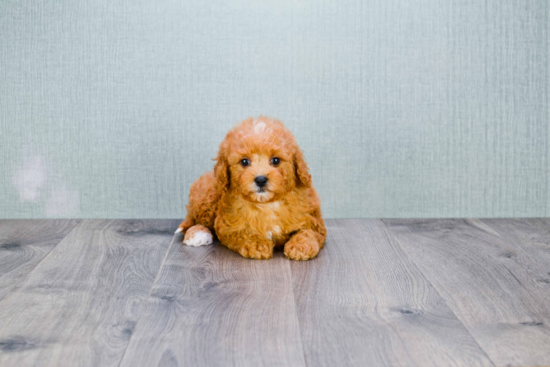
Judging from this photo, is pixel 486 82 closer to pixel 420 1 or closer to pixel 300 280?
pixel 420 1

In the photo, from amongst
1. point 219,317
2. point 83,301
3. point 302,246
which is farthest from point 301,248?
point 83,301

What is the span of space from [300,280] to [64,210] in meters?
1.27

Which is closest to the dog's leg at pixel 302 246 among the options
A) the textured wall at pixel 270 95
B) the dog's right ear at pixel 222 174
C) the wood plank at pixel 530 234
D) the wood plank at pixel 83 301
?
the dog's right ear at pixel 222 174

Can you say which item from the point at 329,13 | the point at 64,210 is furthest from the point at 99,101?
the point at 329,13

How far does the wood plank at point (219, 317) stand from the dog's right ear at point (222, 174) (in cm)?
24

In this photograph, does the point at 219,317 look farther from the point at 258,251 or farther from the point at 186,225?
the point at 186,225

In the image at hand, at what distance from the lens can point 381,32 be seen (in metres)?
2.31

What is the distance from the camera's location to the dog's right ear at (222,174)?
1815 millimetres

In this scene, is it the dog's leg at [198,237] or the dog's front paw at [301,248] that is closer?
the dog's front paw at [301,248]

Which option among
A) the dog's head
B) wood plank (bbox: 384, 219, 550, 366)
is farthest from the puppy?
wood plank (bbox: 384, 219, 550, 366)

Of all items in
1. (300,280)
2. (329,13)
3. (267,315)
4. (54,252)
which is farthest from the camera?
(329,13)

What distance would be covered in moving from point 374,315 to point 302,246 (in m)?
0.47

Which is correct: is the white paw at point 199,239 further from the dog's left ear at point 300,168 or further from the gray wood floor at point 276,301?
the dog's left ear at point 300,168

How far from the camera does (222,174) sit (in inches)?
71.4
